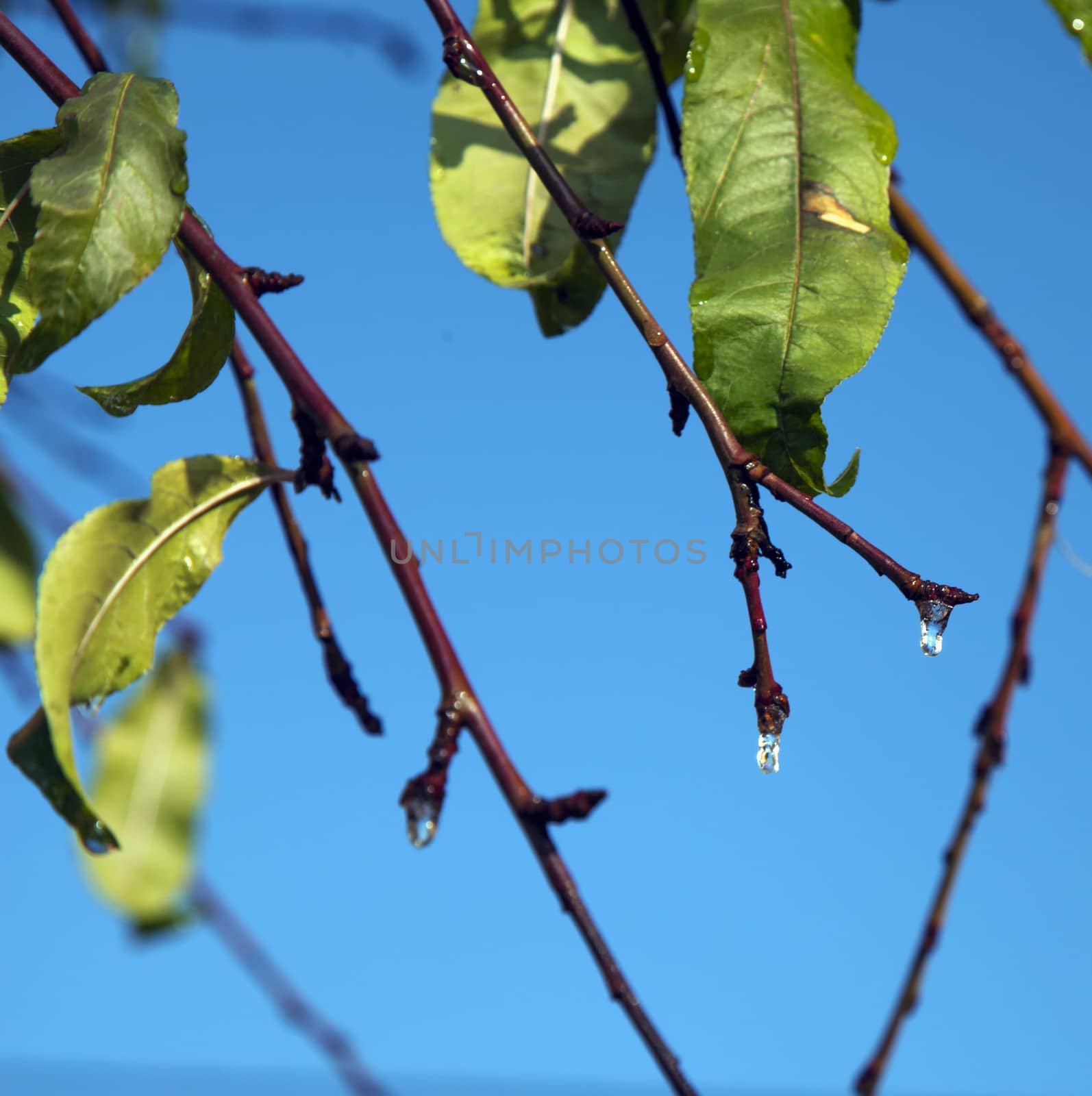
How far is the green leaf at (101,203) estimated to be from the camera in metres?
0.47

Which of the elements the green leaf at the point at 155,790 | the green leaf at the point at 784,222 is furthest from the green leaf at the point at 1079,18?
the green leaf at the point at 155,790

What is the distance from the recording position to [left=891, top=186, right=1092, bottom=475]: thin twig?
92 cm

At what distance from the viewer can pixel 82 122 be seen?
0.51m

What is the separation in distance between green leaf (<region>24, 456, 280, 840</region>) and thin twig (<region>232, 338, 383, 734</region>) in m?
0.04

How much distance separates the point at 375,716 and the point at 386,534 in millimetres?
174

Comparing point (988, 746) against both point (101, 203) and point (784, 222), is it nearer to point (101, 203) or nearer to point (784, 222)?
point (784, 222)

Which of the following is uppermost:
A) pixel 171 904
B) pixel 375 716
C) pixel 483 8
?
pixel 483 8

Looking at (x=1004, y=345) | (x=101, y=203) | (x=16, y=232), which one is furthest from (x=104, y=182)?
(x=1004, y=345)

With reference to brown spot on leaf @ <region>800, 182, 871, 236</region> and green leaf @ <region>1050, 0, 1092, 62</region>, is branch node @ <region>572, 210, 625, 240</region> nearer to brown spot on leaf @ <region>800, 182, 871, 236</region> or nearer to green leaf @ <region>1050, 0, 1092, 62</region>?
brown spot on leaf @ <region>800, 182, 871, 236</region>

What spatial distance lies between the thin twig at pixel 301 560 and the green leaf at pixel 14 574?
48 cm

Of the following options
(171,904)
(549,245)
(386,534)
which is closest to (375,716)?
(386,534)

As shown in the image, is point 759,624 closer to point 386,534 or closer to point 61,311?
point 386,534

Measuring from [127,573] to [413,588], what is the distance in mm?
197

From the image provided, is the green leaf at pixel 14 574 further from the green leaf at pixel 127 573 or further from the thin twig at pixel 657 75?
the thin twig at pixel 657 75
